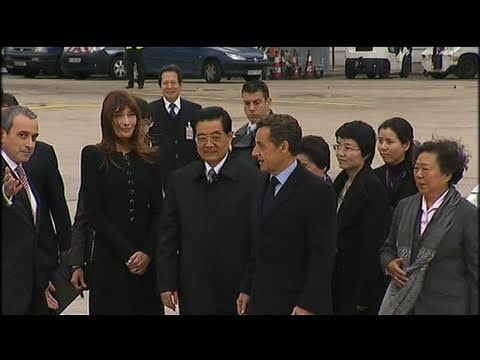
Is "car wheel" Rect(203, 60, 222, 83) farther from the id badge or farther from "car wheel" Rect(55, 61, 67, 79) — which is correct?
the id badge

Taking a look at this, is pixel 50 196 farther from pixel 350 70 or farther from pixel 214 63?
pixel 350 70

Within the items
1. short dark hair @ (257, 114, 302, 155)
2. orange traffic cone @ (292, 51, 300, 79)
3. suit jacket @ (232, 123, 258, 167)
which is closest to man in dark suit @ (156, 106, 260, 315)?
short dark hair @ (257, 114, 302, 155)

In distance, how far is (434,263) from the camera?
3586 mm

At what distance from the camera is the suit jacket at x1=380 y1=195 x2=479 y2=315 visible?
3.47 metres

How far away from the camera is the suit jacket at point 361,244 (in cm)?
442

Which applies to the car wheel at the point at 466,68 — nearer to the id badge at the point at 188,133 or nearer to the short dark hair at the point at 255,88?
the id badge at the point at 188,133

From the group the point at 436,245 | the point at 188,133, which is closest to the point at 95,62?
the point at 188,133

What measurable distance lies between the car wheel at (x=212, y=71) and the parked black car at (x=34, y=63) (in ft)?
13.4

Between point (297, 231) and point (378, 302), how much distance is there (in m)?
1.01

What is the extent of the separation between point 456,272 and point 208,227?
3.96ft

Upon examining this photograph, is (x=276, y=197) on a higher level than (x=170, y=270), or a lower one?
higher

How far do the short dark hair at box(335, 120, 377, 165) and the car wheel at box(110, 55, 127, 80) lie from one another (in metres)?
19.7

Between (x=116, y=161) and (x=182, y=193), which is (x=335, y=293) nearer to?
(x=182, y=193)
